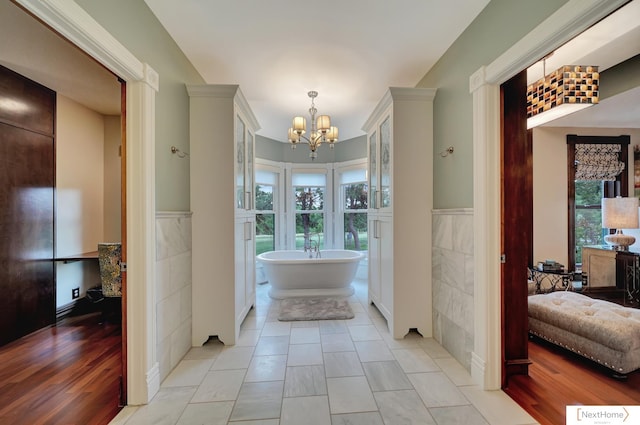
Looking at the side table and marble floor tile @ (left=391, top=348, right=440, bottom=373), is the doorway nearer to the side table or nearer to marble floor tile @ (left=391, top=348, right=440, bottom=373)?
marble floor tile @ (left=391, top=348, right=440, bottom=373)

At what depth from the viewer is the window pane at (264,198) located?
5262 millimetres

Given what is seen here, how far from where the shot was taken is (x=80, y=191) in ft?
11.2

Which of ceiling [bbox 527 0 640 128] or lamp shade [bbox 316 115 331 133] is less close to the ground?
ceiling [bbox 527 0 640 128]

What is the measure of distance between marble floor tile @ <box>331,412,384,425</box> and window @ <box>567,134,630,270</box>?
435 cm

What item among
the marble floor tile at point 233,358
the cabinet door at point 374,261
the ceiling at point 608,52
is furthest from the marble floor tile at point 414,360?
the ceiling at point 608,52

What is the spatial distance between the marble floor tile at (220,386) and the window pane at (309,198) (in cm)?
369

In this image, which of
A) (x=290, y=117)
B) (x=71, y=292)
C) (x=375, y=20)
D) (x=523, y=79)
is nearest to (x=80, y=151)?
(x=71, y=292)

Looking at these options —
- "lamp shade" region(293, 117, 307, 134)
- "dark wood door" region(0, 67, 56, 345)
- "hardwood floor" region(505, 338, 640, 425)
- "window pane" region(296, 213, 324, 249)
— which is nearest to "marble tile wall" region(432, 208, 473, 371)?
"hardwood floor" region(505, 338, 640, 425)

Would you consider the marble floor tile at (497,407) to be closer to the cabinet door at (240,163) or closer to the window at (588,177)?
the cabinet door at (240,163)

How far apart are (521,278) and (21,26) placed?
395 centimetres

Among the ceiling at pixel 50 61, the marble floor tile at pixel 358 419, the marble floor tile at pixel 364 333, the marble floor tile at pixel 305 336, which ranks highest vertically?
the ceiling at pixel 50 61

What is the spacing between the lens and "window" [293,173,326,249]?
555 cm

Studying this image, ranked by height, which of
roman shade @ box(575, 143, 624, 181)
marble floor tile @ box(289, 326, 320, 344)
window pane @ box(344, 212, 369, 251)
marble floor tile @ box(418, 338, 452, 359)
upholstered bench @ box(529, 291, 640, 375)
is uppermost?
roman shade @ box(575, 143, 624, 181)

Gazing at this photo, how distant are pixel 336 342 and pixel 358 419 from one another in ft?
3.25
